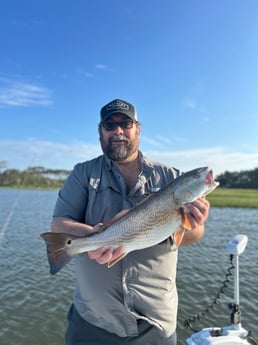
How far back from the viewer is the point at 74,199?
11.5 ft

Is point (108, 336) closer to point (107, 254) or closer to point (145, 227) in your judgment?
point (107, 254)

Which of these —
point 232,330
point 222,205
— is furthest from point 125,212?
point 222,205

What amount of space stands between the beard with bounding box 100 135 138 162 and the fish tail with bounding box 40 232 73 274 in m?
0.97

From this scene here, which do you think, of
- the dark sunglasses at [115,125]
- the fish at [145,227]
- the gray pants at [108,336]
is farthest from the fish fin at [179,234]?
the dark sunglasses at [115,125]

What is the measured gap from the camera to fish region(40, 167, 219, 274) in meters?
3.12

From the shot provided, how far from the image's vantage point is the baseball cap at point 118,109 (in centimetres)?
370

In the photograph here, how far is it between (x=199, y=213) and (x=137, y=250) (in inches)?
28.1

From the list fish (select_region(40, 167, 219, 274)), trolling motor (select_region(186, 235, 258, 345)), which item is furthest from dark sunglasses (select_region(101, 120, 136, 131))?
trolling motor (select_region(186, 235, 258, 345))

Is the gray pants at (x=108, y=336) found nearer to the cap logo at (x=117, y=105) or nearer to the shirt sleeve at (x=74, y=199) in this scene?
the shirt sleeve at (x=74, y=199)

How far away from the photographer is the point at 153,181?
12.0 ft

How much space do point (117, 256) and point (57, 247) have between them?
21.4 inches

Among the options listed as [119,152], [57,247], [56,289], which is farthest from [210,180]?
[56,289]

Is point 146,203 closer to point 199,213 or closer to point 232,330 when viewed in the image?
point 199,213

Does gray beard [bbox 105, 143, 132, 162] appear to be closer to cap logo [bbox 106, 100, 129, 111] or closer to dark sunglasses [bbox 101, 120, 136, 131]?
dark sunglasses [bbox 101, 120, 136, 131]
